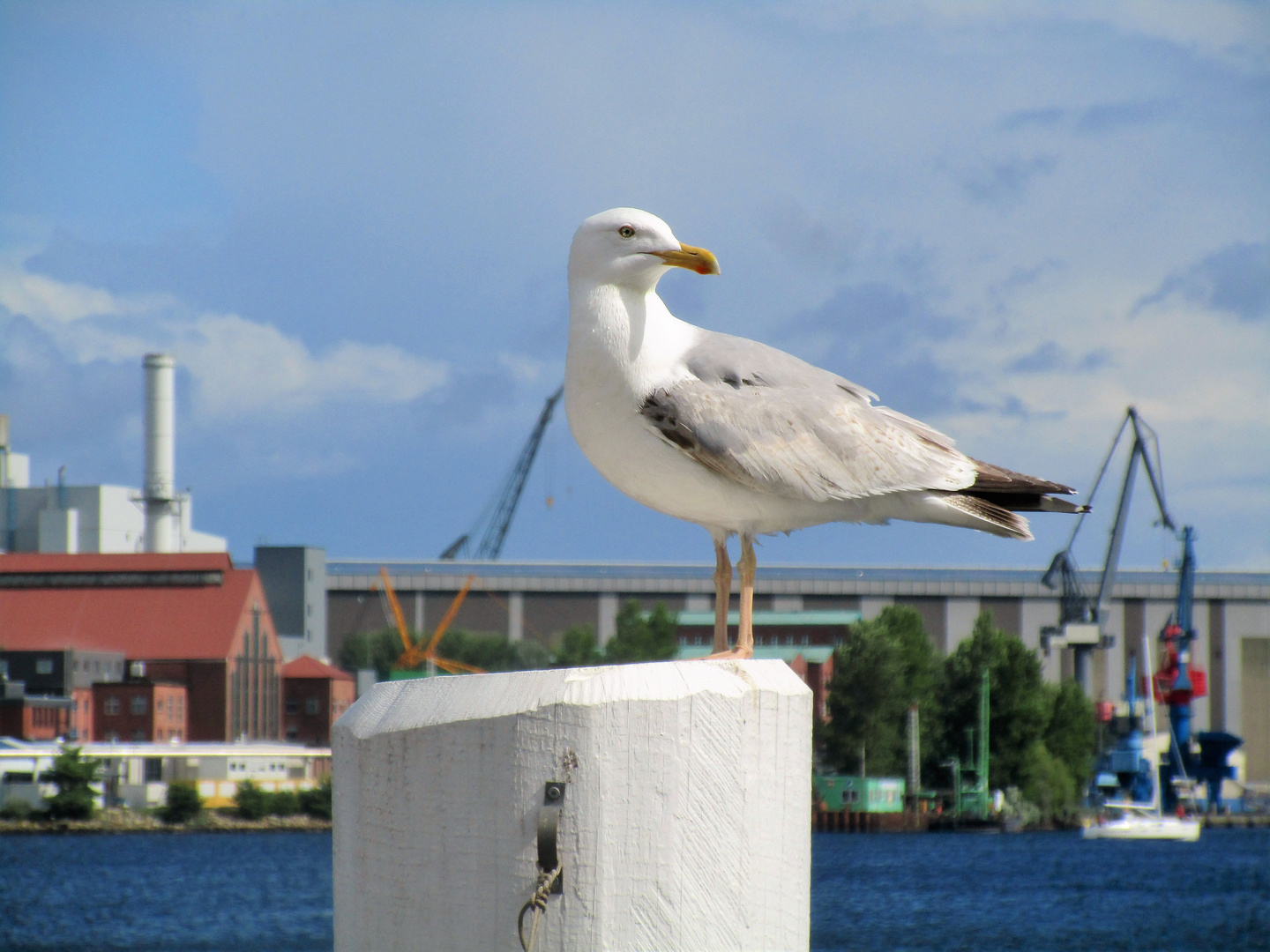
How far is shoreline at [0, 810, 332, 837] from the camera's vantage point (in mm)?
69250

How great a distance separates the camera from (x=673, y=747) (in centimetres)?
297

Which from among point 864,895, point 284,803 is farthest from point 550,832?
point 284,803

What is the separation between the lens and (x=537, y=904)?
288cm

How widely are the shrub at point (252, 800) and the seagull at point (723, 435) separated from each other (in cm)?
6953

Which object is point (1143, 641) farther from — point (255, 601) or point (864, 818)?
point (255, 601)

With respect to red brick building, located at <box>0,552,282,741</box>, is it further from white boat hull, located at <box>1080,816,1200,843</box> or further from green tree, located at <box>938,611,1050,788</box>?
white boat hull, located at <box>1080,816,1200,843</box>

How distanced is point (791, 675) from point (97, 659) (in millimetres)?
74839

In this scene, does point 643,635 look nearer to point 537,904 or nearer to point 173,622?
point 173,622

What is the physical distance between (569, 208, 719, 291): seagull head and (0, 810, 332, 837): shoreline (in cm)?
6976

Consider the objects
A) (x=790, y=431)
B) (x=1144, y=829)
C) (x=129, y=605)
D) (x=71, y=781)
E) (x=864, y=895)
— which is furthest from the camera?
(x=129, y=605)

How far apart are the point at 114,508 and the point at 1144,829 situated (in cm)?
5689

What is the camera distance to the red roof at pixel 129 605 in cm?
7650

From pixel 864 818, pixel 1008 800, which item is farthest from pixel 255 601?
pixel 1008 800

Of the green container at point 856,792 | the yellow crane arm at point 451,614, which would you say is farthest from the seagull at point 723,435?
the yellow crane arm at point 451,614
